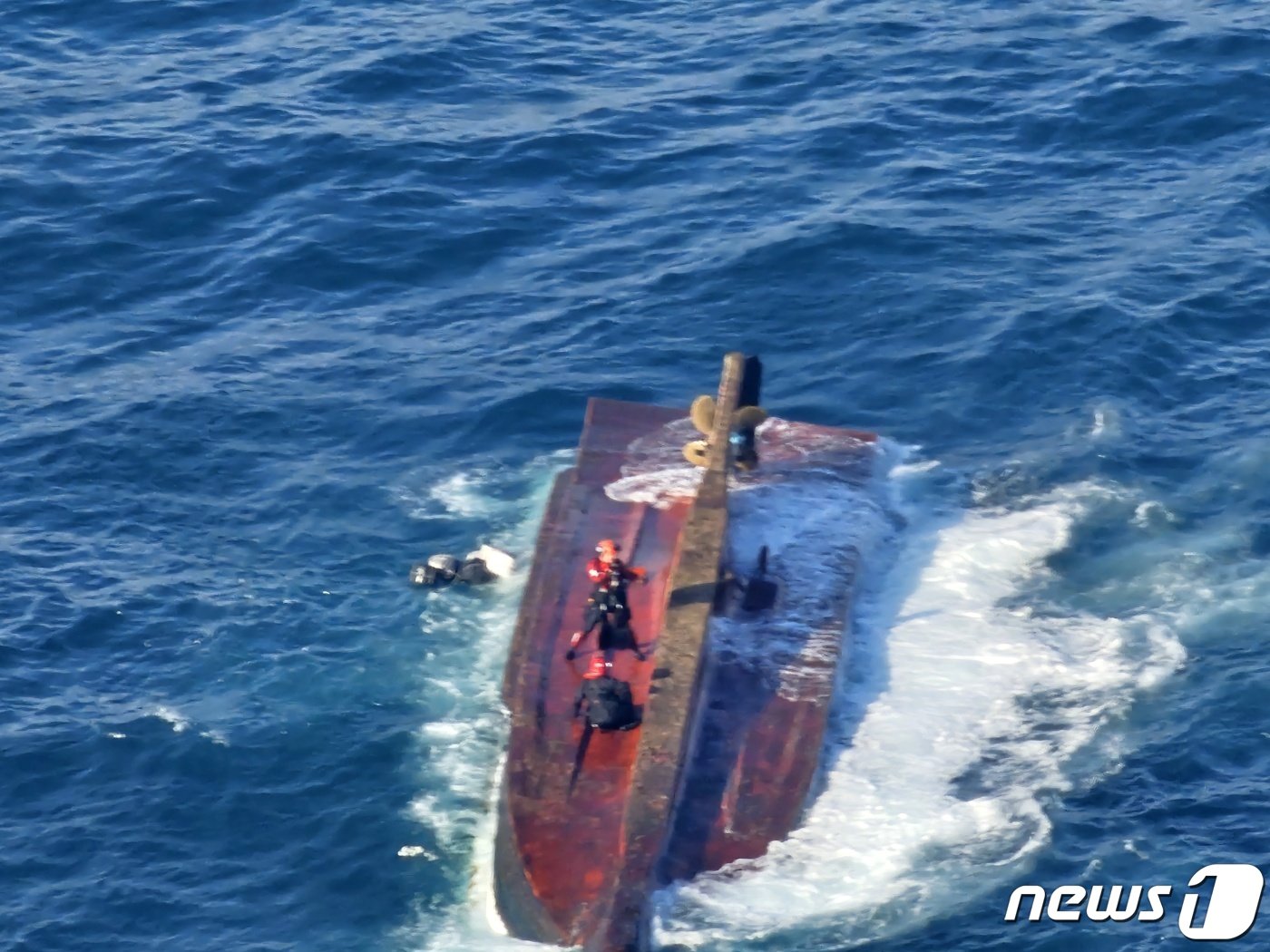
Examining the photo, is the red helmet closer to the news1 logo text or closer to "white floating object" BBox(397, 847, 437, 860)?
"white floating object" BBox(397, 847, 437, 860)

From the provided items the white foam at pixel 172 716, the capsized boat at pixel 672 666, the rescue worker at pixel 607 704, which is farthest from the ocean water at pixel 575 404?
the rescue worker at pixel 607 704

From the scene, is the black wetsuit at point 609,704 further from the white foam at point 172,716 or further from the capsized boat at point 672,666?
the white foam at point 172,716

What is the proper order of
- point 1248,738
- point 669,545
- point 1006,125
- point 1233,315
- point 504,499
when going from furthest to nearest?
1. point 1006,125
2. point 1233,315
3. point 504,499
4. point 669,545
5. point 1248,738

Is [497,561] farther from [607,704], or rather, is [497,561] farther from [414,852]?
[414,852]

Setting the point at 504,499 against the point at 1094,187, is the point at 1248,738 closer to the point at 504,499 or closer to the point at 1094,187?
the point at 504,499

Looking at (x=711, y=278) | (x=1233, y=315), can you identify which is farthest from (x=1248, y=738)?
(x=711, y=278)

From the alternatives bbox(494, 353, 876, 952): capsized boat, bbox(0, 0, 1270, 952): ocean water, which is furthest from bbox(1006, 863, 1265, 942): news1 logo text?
bbox(494, 353, 876, 952): capsized boat

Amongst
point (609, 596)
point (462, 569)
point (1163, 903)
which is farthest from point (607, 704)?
point (1163, 903)
